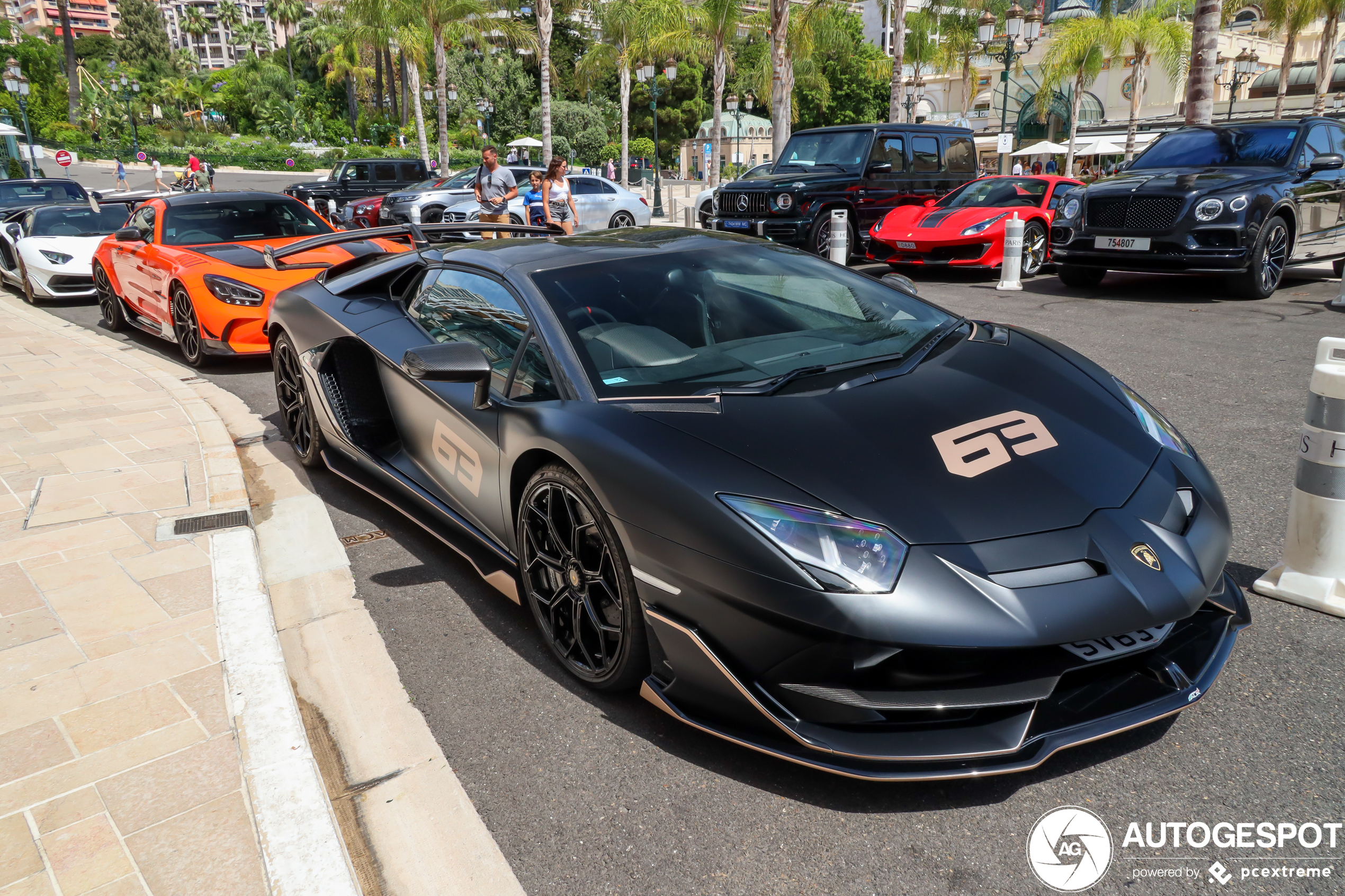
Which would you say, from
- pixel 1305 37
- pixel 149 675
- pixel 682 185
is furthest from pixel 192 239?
pixel 1305 37

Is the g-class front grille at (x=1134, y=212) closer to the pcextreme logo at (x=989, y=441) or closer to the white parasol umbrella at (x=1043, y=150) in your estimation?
the pcextreme logo at (x=989, y=441)

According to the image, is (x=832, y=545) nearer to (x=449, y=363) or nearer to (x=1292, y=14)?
(x=449, y=363)

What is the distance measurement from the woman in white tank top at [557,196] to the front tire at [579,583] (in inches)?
379

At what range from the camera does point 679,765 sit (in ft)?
7.99

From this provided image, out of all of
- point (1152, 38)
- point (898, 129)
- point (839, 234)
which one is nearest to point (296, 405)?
point (839, 234)

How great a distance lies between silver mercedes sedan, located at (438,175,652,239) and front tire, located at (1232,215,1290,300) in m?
12.3

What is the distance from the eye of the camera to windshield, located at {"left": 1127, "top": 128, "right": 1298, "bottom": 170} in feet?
30.3

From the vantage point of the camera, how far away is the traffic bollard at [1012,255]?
10.8m

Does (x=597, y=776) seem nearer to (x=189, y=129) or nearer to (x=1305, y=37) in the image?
(x=1305, y=37)

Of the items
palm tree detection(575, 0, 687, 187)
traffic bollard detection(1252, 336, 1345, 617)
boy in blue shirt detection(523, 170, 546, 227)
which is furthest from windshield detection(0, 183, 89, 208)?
palm tree detection(575, 0, 687, 187)

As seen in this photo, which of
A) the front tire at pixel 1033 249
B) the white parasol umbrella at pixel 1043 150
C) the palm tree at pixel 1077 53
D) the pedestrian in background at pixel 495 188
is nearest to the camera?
the front tire at pixel 1033 249

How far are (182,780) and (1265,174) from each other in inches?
404

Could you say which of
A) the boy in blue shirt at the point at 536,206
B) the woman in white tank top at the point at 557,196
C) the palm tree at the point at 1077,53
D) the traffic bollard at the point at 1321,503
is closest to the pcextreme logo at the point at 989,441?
the traffic bollard at the point at 1321,503

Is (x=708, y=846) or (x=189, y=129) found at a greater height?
(x=189, y=129)
